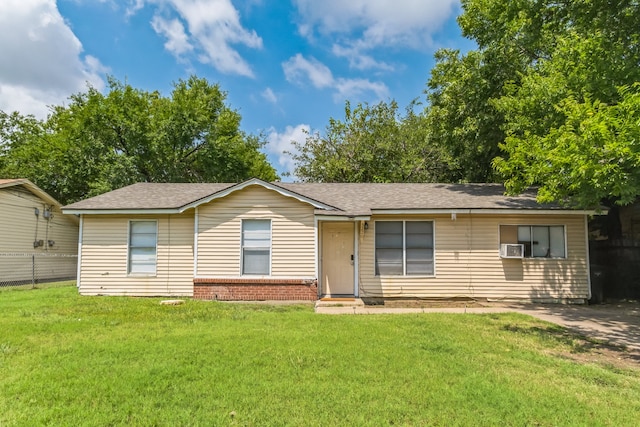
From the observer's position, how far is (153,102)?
90.7 feet

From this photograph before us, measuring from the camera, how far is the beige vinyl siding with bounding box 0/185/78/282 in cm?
1587

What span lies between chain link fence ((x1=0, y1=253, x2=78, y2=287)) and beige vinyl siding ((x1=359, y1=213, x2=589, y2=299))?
12.5 m

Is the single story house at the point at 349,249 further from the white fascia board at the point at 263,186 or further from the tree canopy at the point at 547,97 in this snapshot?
the tree canopy at the point at 547,97

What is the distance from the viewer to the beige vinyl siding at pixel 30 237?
52.1 ft

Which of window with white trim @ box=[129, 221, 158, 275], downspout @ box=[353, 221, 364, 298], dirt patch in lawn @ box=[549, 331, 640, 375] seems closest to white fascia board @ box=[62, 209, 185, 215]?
window with white trim @ box=[129, 221, 158, 275]

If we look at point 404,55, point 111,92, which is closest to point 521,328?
point 404,55

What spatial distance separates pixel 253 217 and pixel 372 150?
48.0ft

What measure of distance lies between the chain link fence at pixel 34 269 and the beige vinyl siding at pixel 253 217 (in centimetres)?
789

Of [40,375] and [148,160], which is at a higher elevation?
[148,160]

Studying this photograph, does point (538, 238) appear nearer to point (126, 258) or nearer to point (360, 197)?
point (360, 197)

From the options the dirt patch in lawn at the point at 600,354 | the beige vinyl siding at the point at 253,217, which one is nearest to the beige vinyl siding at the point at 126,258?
the beige vinyl siding at the point at 253,217

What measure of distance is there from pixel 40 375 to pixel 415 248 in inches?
350

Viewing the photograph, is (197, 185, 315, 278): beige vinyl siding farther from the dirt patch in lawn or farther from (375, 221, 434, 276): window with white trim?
the dirt patch in lawn

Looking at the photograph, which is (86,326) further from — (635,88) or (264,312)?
(635,88)
